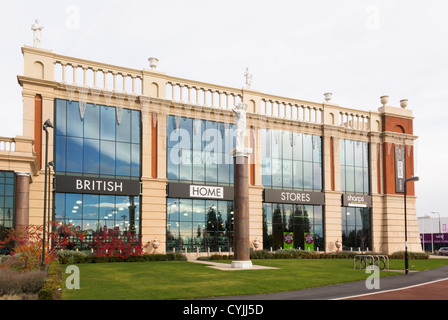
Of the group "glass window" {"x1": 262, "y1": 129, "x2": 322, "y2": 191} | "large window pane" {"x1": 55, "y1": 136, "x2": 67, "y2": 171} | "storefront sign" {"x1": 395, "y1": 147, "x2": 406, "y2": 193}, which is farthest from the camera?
"storefront sign" {"x1": 395, "y1": 147, "x2": 406, "y2": 193}

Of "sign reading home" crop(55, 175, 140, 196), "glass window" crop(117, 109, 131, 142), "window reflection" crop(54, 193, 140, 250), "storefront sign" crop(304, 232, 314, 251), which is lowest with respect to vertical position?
"storefront sign" crop(304, 232, 314, 251)

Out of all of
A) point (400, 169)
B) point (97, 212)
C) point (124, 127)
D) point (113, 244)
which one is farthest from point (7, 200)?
point (400, 169)

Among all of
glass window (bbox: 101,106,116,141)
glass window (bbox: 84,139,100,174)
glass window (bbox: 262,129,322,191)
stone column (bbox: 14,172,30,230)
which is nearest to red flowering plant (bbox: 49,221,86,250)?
stone column (bbox: 14,172,30,230)

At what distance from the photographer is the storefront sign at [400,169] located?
185 ft

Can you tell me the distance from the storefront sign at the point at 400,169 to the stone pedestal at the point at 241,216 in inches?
1272

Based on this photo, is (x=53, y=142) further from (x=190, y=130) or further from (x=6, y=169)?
(x=190, y=130)

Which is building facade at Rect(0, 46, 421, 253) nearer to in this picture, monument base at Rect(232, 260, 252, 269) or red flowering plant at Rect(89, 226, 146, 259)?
red flowering plant at Rect(89, 226, 146, 259)

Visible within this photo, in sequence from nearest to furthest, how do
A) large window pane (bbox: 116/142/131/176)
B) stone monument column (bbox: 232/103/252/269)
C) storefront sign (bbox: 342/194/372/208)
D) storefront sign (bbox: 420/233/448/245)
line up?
stone monument column (bbox: 232/103/252/269) < large window pane (bbox: 116/142/131/176) < storefront sign (bbox: 342/194/372/208) < storefront sign (bbox: 420/233/448/245)

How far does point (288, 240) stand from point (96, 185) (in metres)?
21.4

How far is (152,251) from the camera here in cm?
4069

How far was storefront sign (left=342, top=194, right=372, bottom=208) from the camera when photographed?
52812mm

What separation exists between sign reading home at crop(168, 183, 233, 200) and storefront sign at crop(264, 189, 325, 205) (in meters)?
4.63

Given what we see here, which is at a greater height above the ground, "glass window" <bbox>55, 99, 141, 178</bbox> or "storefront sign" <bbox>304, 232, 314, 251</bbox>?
"glass window" <bbox>55, 99, 141, 178</bbox>
